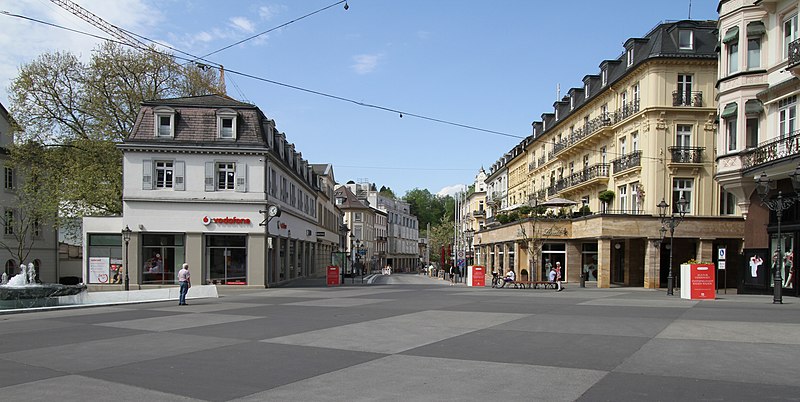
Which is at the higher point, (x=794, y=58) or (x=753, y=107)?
(x=794, y=58)

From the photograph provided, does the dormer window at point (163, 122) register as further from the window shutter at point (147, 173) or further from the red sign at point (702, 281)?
the red sign at point (702, 281)

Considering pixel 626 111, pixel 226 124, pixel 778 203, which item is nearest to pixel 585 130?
pixel 626 111

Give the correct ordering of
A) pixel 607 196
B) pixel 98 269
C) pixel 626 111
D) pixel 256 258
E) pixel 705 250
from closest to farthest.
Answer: pixel 705 250 → pixel 98 269 → pixel 256 258 → pixel 626 111 → pixel 607 196

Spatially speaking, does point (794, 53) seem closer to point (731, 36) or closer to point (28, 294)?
point (731, 36)

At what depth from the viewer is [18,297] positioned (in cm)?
2248

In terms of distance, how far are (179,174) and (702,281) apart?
91.2 feet

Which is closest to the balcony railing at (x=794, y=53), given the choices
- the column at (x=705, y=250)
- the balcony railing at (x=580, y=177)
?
the column at (x=705, y=250)

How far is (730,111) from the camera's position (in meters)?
29.4

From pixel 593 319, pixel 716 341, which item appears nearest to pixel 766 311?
pixel 593 319

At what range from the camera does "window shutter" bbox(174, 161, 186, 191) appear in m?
37.1

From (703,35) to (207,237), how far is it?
31513mm

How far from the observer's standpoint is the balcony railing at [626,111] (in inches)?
1532

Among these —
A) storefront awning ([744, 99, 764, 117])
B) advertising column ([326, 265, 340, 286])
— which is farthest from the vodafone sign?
storefront awning ([744, 99, 764, 117])

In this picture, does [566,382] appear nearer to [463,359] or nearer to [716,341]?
[463,359]
